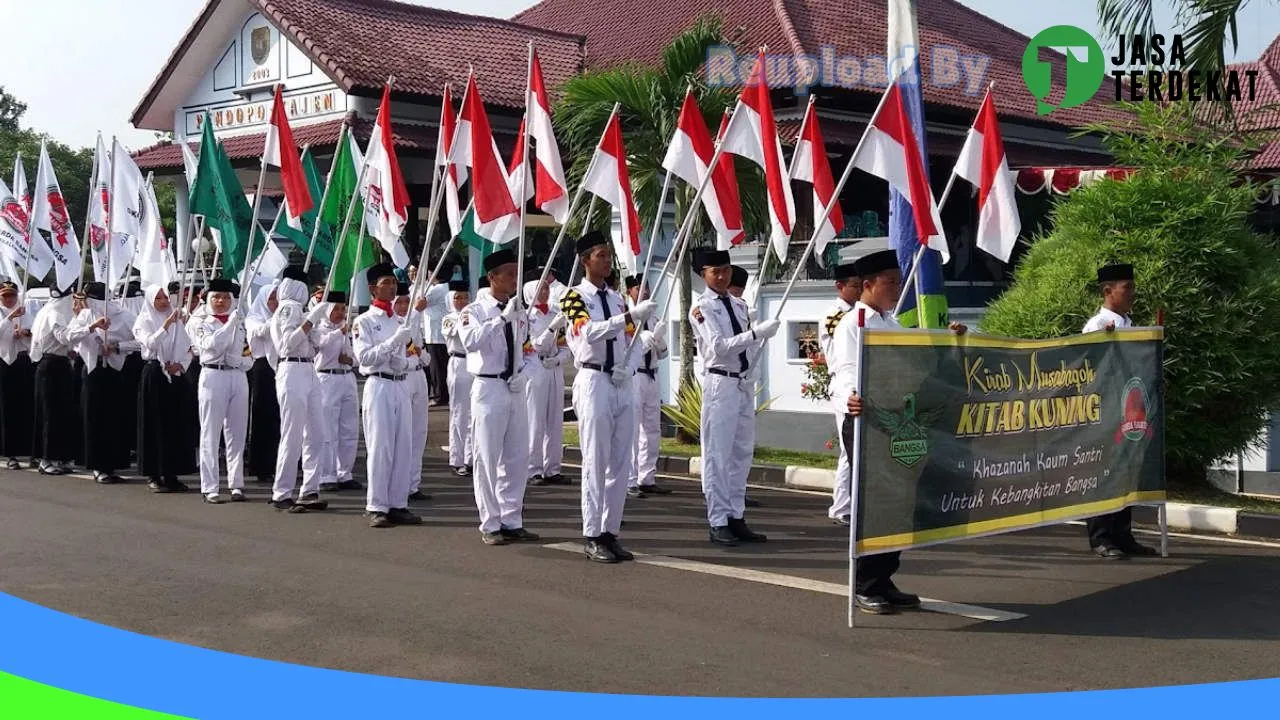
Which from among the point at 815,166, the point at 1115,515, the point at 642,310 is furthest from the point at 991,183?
the point at 642,310

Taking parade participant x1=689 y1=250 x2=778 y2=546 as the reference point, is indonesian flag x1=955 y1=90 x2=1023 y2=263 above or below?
above

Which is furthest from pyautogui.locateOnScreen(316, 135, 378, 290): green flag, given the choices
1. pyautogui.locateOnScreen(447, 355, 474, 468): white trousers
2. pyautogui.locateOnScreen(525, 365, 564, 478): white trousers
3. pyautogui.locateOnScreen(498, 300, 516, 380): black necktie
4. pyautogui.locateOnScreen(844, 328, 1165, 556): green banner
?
pyautogui.locateOnScreen(844, 328, 1165, 556): green banner

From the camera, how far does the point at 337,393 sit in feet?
38.7

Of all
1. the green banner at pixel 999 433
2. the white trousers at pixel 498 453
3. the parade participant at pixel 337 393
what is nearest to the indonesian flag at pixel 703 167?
the white trousers at pixel 498 453

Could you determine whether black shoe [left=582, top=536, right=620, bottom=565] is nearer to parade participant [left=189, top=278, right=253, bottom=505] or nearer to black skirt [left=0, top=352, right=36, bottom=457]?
parade participant [left=189, top=278, right=253, bottom=505]

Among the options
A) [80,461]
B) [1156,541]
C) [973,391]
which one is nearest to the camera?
[973,391]

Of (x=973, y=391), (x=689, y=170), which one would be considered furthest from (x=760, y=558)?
(x=689, y=170)

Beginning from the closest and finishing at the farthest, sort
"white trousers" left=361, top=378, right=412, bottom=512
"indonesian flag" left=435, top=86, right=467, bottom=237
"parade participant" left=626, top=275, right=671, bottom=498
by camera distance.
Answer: "white trousers" left=361, top=378, right=412, bottom=512
"indonesian flag" left=435, top=86, right=467, bottom=237
"parade participant" left=626, top=275, right=671, bottom=498

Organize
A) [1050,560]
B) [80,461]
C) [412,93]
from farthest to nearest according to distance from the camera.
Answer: [412,93], [80,461], [1050,560]

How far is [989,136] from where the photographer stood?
9984mm

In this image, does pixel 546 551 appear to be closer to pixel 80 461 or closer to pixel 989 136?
pixel 989 136

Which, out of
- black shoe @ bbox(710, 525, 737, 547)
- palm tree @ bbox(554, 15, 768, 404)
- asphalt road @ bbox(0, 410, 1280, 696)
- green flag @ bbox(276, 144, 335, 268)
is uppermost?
palm tree @ bbox(554, 15, 768, 404)

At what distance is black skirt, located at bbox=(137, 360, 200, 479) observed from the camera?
12.3 meters

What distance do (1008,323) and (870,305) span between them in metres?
3.43
